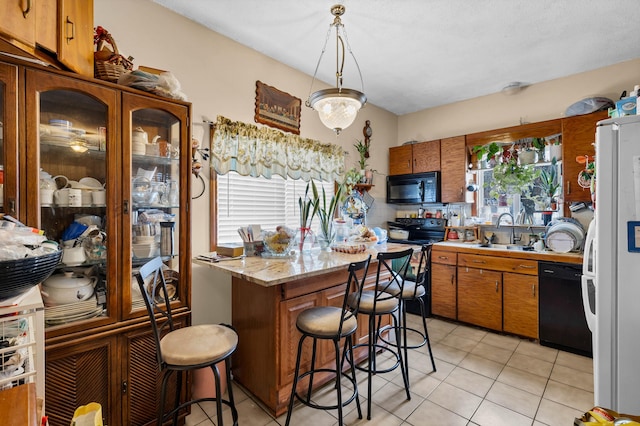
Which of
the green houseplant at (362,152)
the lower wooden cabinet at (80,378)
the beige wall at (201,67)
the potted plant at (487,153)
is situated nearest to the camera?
the lower wooden cabinet at (80,378)

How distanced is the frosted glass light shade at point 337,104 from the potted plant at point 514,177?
92.7 inches

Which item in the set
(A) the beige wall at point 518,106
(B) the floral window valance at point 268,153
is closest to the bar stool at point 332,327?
(B) the floral window valance at point 268,153

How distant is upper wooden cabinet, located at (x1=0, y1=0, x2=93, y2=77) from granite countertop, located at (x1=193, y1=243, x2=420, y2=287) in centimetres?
131

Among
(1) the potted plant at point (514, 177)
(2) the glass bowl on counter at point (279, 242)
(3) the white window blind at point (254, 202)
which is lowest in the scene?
(2) the glass bowl on counter at point (279, 242)

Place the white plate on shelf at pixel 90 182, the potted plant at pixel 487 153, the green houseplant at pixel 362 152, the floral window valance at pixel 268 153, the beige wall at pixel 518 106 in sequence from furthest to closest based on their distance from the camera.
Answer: the green houseplant at pixel 362 152
the potted plant at pixel 487 153
the beige wall at pixel 518 106
the floral window valance at pixel 268 153
the white plate on shelf at pixel 90 182

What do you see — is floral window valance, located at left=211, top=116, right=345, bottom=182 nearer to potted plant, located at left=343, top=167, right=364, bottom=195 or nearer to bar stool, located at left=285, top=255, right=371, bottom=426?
potted plant, located at left=343, top=167, right=364, bottom=195

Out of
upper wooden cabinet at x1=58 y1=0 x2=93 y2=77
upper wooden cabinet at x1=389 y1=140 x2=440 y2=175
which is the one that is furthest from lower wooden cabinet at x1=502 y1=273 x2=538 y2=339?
upper wooden cabinet at x1=58 y1=0 x2=93 y2=77

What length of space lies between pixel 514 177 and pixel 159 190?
3642mm

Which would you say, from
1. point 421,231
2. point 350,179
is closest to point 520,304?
point 421,231

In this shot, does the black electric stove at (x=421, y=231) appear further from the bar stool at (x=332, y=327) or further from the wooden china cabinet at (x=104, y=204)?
the wooden china cabinet at (x=104, y=204)

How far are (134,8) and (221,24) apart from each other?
0.60 m

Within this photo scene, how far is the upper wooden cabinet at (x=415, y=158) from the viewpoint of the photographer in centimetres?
401

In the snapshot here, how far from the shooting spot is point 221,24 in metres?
2.41

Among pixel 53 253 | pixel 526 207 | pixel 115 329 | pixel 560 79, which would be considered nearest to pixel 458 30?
pixel 560 79
